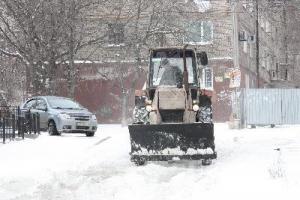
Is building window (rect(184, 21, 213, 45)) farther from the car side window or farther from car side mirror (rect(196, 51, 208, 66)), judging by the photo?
car side mirror (rect(196, 51, 208, 66))

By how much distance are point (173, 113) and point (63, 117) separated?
9.35 metres

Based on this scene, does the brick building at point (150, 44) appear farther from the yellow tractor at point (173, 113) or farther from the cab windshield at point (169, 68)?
the yellow tractor at point (173, 113)

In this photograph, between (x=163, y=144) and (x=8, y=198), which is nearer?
(x=8, y=198)

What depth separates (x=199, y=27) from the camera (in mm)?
37938

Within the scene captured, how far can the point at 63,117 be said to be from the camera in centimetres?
2348

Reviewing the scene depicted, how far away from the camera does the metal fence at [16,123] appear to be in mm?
20200

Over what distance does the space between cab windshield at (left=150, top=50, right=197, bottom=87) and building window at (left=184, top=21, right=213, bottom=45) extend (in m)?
20.4

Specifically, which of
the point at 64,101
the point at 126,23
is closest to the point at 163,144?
the point at 64,101

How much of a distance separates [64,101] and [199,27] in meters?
14.6

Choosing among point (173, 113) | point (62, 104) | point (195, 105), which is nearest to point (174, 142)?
point (173, 113)

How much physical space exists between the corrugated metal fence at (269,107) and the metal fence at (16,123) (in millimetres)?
11470

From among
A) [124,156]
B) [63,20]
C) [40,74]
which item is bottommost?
[124,156]

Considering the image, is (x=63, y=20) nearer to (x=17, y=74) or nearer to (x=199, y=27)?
(x=17, y=74)

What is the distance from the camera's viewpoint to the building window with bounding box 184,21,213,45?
36566 mm
